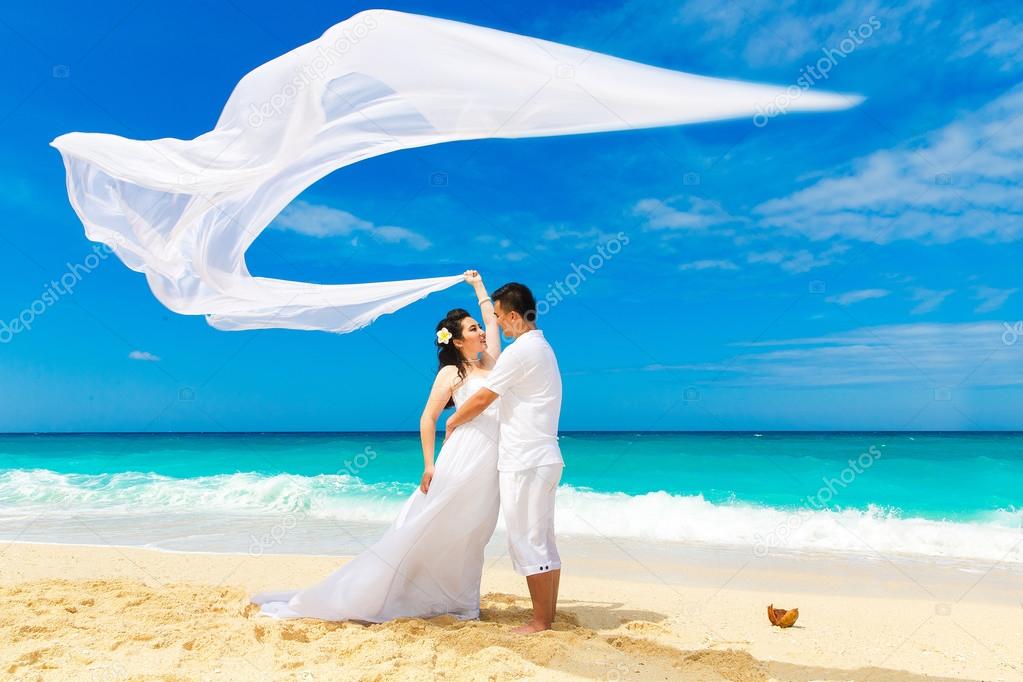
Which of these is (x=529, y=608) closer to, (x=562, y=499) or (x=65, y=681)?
(x=65, y=681)

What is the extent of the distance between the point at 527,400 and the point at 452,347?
0.59m

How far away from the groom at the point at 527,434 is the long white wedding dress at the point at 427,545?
15 centimetres

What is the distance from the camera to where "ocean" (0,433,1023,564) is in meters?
8.81

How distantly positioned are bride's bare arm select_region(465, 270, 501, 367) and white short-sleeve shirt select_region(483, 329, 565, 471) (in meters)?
0.32

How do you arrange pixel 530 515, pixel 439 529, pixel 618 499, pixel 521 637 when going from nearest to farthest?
pixel 521 637, pixel 530 515, pixel 439 529, pixel 618 499

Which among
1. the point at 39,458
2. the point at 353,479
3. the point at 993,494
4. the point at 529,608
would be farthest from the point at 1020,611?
the point at 39,458

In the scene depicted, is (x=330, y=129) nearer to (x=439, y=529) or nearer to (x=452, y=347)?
(x=452, y=347)

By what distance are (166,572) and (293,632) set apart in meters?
2.74

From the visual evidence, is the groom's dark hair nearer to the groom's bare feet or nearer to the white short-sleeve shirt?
the white short-sleeve shirt

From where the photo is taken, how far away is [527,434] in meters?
3.97

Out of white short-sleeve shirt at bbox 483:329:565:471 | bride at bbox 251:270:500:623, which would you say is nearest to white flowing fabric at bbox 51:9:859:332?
bride at bbox 251:270:500:623

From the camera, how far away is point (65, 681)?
3123mm
